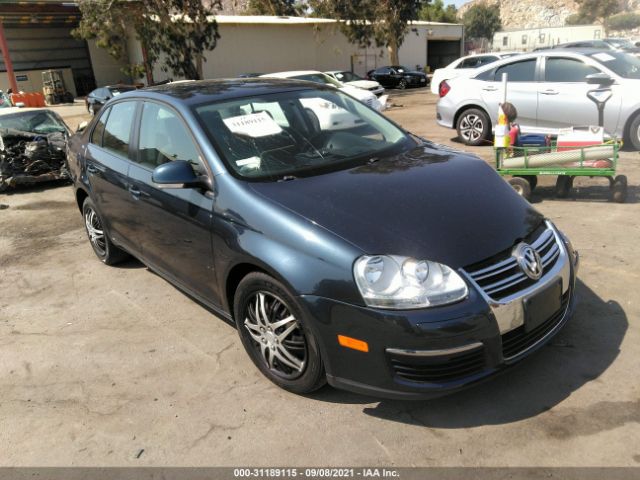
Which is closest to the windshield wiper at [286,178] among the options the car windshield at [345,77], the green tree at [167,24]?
the car windshield at [345,77]

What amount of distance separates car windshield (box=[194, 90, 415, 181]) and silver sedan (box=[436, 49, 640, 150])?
4531 mm

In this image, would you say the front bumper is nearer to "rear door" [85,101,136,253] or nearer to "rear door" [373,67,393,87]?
"rear door" [85,101,136,253]

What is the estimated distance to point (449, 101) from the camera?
31.7ft

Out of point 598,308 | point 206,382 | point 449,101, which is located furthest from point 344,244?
point 449,101

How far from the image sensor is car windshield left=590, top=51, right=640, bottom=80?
→ 7.97 m

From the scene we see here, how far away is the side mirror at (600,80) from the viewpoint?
7764 millimetres

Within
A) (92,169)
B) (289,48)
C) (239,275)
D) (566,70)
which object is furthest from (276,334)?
(289,48)

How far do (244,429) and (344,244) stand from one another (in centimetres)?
114

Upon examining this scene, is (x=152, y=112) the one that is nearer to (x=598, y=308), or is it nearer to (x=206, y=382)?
(x=206, y=382)

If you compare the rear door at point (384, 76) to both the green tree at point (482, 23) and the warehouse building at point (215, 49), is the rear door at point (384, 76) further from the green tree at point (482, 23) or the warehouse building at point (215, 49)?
the green tree at point (482, 23)

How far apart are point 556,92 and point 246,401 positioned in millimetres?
7372

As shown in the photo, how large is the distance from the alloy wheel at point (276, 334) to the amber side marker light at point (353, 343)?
0.91ft

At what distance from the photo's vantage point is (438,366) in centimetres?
251

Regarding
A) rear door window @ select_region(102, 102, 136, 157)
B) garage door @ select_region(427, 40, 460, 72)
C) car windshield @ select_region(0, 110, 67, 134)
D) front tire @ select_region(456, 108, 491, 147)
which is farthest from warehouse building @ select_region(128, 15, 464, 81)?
rear door window @ select_region(102, 102, 136, 157)
